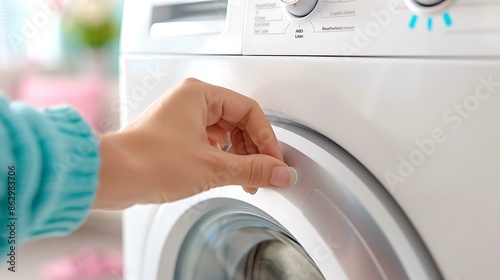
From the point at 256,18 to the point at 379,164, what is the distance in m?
0.21

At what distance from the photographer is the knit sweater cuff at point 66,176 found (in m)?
0.43

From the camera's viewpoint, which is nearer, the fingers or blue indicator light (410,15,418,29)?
blue indicator light (410,15,418,29)

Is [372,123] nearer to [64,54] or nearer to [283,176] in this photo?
[283,176]

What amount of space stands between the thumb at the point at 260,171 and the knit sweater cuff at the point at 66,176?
5.4 inches

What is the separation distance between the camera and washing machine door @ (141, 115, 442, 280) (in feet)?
1.59

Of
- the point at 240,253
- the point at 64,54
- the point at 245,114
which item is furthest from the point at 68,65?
the point at 245,114

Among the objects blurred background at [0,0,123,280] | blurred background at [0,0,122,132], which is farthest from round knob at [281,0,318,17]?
blurred background at [0,0,122,132]

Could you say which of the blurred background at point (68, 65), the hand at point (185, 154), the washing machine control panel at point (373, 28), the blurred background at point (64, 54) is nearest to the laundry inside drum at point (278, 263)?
the hand at point (185, 154)

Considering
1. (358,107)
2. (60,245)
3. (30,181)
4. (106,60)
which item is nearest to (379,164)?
(358,107)

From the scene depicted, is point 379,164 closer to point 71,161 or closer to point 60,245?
point 71,161

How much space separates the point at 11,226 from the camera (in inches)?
18.2

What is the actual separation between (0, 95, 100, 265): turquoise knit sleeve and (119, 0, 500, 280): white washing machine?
0.20 m

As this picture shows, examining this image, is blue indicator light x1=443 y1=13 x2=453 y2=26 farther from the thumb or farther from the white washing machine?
the thumb

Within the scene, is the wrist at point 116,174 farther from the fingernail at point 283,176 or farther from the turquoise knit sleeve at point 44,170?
the fingernail at point 283,176
